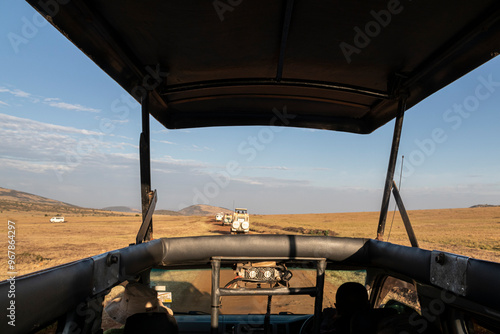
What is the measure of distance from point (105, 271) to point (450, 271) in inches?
67.9

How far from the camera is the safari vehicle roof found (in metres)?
2.13

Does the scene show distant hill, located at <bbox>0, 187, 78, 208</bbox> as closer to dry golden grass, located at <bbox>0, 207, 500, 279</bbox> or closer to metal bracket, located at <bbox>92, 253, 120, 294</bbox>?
dry golden grass, located at <bbox>0, 207, 500, 279</bbox>

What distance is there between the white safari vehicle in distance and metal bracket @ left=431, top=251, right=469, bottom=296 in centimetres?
3444

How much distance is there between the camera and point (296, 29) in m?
2.42

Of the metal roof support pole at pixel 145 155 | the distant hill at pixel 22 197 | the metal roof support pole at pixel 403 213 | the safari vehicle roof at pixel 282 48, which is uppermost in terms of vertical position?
the distant hill at pixel 22 197

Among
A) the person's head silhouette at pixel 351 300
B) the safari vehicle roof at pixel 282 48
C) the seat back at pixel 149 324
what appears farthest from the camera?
the person's head silhouette at pixel 351 300

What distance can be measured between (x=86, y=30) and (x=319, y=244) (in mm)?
2268

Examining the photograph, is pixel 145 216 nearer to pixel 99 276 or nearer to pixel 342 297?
pixel 99 276

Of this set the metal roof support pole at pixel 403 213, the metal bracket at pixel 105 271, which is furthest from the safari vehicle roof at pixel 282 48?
the metal bracket at pixel 105 271

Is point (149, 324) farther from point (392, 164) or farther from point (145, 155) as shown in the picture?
point (392, 164)

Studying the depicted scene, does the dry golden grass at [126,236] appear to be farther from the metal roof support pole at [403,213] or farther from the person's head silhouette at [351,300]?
the person's head silhouette at [351,300]

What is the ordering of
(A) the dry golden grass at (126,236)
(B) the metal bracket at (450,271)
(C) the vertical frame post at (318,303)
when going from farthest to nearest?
(A) the dry golden grass at (126,236), (C) the vertical frame post at (318,303), (B) the metal bracket at (450,271)

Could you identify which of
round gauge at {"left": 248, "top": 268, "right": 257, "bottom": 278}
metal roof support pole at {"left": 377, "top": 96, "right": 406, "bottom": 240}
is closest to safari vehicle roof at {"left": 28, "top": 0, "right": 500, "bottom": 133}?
metal roof support pole at {"left": 377, "top": 96, "right": 406, "bottom": 240}

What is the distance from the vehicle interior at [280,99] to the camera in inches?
69.7
